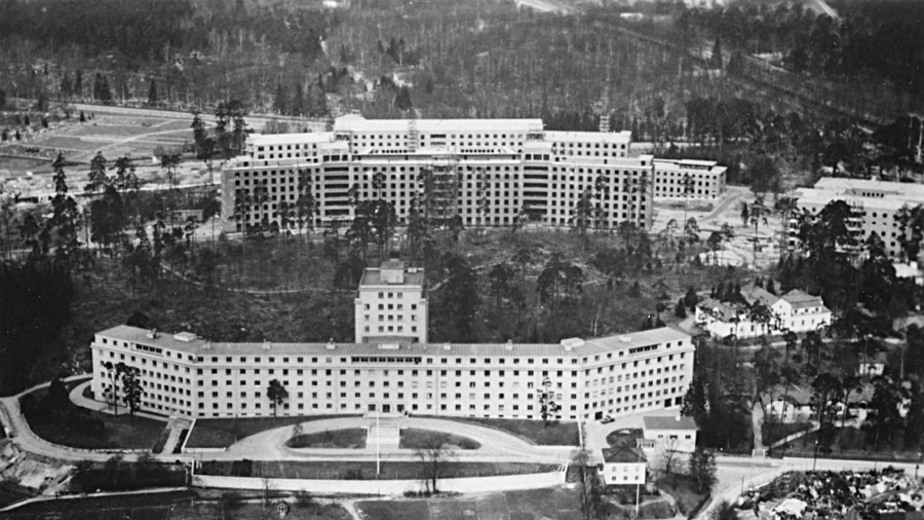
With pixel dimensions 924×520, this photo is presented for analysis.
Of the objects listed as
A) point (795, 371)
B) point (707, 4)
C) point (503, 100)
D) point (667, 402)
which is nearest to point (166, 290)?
point (667, 402)

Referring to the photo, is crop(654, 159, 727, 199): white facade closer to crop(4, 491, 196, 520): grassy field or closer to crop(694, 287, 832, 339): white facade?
crop(694, 287, 832, 339): white facade

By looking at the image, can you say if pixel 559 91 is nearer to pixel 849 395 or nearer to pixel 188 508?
pixel 849 395

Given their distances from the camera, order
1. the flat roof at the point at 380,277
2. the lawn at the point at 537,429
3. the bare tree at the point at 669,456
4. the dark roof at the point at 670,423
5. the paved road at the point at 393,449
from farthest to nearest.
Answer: the flat roof at the point at 380,277
the lawn at the point at 537,429
the dark roof at the point at 670,423
the paved road at the point at 393,449
the bare tree at the point at 669,456

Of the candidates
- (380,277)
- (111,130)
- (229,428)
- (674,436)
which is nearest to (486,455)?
(674,436)

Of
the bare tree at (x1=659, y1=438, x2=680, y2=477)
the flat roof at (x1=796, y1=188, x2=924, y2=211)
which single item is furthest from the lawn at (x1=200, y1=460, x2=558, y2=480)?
the flat roof at (x1=796, y1=188, x2=924, y2=211)

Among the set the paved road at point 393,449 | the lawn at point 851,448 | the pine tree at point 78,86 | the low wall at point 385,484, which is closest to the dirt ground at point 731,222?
the lawn at point 851,448

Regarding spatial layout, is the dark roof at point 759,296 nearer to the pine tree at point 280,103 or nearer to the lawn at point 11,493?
the lawn at point 11,493
